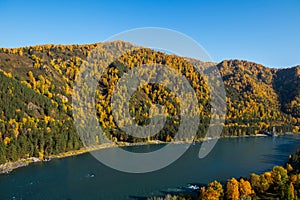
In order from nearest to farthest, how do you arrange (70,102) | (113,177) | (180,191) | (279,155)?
(180,191) → (113,177) → (279,155) → (70,102)

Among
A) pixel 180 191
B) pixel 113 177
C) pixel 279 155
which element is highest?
pixel 279 155

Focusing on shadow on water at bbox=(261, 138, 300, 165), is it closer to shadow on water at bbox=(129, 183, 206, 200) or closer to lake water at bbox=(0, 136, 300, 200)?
lake water at bbox=(0, 136, 300, 200)

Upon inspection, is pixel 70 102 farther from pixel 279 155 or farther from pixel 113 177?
pixel 279 155

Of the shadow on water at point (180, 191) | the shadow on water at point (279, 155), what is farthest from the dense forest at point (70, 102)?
the shadow on water at point (180, 191)

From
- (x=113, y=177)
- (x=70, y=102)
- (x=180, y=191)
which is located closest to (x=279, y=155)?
(x=180, y=191)

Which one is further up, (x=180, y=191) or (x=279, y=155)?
(x=279, y=155)

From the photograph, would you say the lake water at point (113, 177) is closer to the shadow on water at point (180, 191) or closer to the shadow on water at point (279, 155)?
the shadow on water at point (279, 155)
